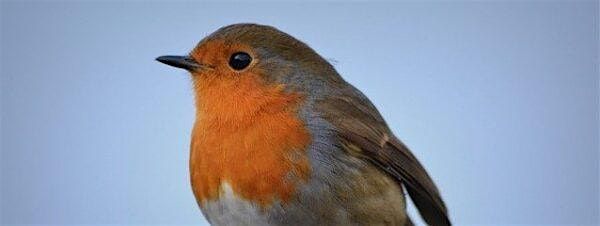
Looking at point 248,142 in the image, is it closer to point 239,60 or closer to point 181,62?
point 239,60

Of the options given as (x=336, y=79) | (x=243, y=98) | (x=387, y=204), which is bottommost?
(x=387, y=204)

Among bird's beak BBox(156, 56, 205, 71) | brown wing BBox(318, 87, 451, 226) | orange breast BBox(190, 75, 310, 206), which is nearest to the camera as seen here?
orange breast BBox(190, 75, 310, 206)

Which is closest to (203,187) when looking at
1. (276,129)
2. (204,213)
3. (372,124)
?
(204,213)

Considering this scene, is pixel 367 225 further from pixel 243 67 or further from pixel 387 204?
pixel 243 67

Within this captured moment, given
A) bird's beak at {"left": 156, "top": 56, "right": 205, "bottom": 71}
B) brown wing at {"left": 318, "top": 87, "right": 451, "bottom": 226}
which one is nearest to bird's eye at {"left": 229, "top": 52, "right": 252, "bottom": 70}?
bird's beak at {"left": 156, "top": 56, "right": 205, "bottom": 71}

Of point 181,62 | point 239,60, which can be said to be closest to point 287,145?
point 239,60

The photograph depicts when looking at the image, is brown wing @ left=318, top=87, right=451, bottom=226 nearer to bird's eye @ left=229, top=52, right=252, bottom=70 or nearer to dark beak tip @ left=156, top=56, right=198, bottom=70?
bird's eye @ left=229, top=52, right=252, bottom=70
